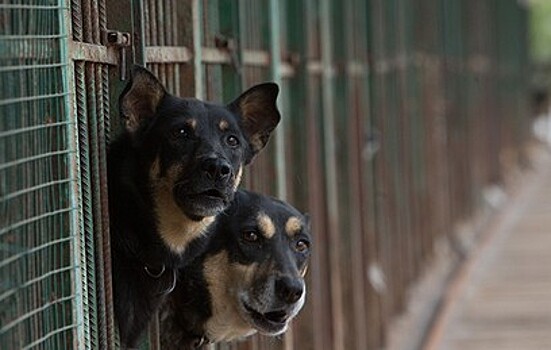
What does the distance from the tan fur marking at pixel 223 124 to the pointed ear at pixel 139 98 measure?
19cm

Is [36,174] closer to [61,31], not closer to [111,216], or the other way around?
[61,31]

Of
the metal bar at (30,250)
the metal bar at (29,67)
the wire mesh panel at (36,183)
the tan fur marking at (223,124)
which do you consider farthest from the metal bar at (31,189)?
the tan fur marking at (223,124)

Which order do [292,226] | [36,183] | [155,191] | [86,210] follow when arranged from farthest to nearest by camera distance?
1. [292,226]
2. [155,191]
3. [86,210]
4. [36,183]

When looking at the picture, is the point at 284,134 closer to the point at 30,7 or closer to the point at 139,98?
the point at 139,98

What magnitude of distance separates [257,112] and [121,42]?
0.66 metres

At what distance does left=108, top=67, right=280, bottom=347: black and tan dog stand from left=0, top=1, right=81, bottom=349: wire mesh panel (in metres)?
0.51

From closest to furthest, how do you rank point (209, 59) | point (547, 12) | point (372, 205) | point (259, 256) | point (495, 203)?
point (259, 256) → point (209, 59) → point (372, 205) → point (495, 203) → point (547, 12)

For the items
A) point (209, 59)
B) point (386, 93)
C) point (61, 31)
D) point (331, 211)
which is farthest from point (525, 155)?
point (61, 31)

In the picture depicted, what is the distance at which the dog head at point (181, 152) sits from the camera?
13.8ft

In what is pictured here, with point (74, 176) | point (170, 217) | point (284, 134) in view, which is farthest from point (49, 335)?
point (284, 134)

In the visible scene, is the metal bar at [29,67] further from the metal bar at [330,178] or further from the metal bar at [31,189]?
the metal bar at [330,178]

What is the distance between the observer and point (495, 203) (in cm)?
1819

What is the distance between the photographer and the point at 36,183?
3.49 metres

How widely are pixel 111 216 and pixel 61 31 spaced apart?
0.74 meters
